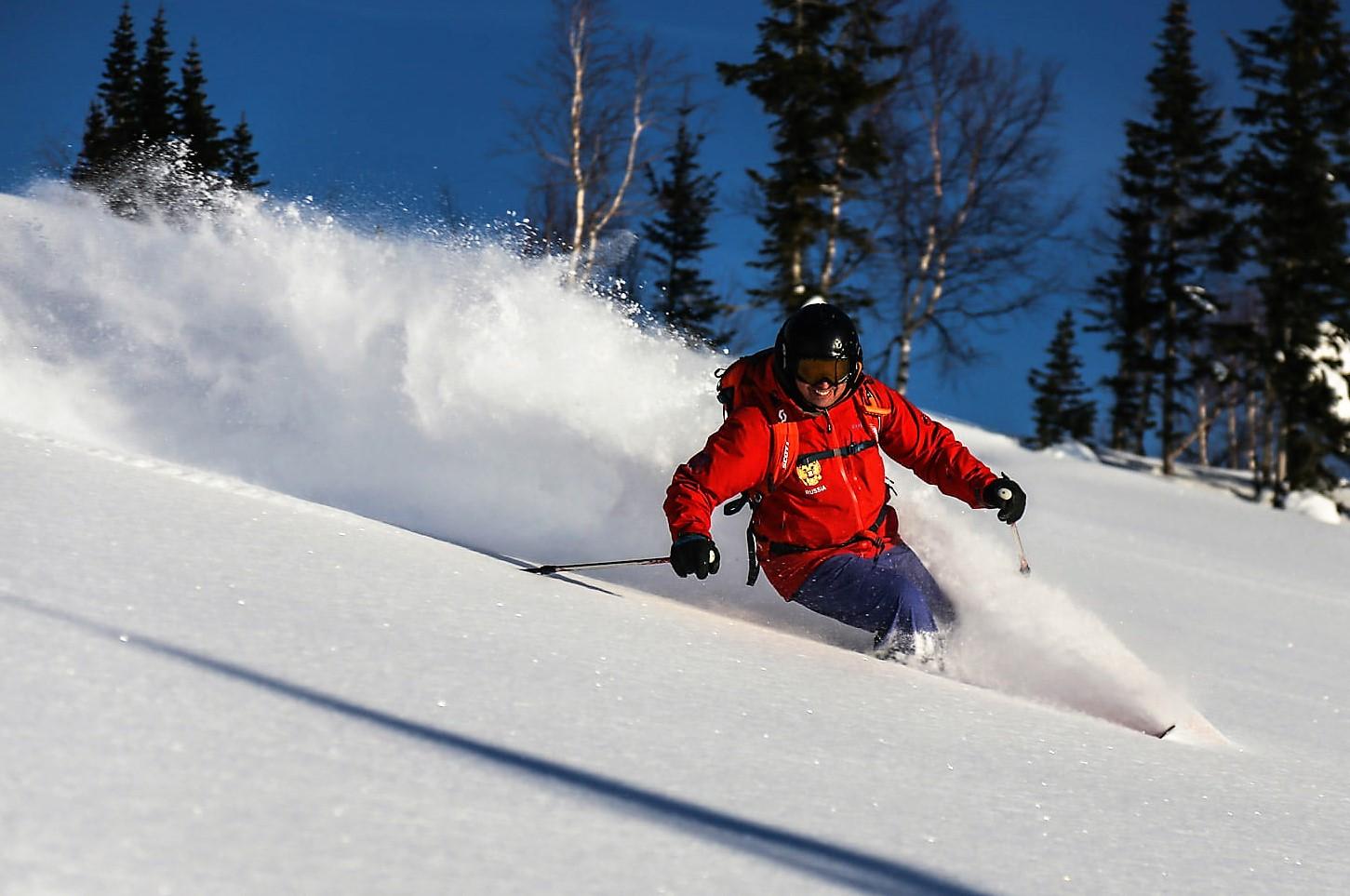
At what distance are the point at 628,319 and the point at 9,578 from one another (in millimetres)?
4258

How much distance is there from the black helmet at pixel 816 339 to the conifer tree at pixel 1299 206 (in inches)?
835

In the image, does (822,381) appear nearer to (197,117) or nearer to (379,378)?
(379,378)

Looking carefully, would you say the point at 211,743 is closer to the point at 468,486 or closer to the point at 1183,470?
the point at 468,486

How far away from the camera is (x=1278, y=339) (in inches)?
861

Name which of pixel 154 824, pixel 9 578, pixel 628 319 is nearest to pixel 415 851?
pixel 154 824

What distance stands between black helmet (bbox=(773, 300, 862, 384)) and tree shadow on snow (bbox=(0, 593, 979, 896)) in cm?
209

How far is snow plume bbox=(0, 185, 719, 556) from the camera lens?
544cm

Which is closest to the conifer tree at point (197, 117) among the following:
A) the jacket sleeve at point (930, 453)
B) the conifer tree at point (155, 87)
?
the conifer tree at point (155, 87)

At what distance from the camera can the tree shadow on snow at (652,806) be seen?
1.69 meters

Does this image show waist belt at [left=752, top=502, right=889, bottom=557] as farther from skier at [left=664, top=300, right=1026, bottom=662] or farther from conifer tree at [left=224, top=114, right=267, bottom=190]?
conifer tree at [left=224, top=114, right=267, bottom=190]

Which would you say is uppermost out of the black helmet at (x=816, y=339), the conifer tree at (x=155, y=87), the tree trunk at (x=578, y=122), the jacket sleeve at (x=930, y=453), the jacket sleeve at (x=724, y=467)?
the conifer tree at (x=155, y=87)

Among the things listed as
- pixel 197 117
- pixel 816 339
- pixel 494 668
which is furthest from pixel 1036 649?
pixel 197 117

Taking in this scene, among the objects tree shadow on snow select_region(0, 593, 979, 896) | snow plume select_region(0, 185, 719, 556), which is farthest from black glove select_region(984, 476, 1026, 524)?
tree shadow on snow select_region(0, 593, 979, 896)

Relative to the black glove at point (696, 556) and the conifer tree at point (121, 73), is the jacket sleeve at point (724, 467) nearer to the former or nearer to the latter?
the black glove at point (696, 556)
